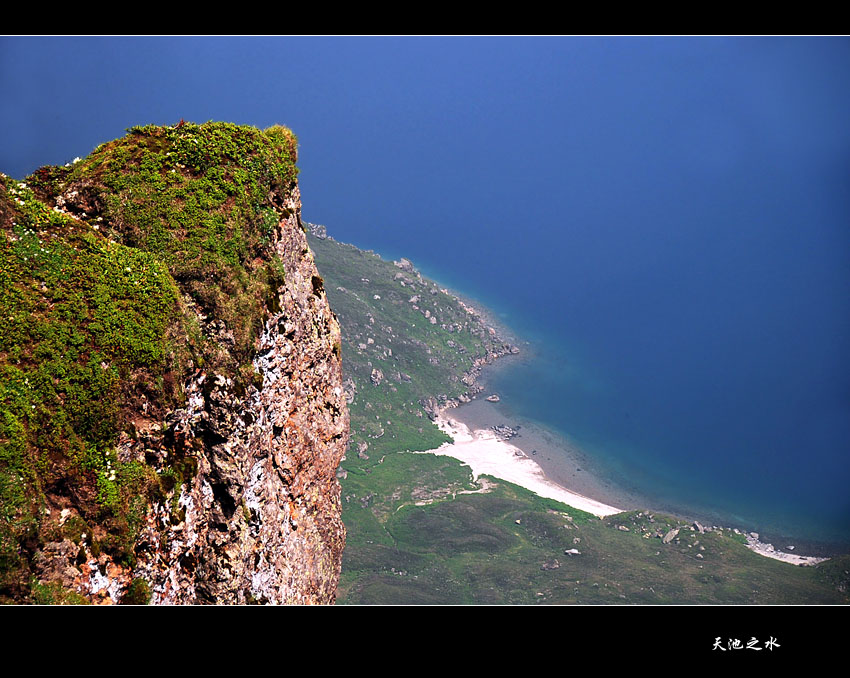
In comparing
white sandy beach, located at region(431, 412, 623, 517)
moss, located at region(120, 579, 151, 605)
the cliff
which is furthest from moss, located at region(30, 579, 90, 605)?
white sandy beach, located at region(431, 412, 623, 517)

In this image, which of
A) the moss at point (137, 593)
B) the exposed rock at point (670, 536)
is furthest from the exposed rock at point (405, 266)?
the moss at point (137, 593)

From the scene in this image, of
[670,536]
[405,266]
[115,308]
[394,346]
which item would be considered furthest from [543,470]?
[115,308]

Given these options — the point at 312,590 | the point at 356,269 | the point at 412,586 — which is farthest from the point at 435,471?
the point at 312,590

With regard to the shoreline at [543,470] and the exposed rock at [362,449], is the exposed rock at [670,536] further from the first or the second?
the exposed rock at [362,449]

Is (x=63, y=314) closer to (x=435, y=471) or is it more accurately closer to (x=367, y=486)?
(x=367, y=486)

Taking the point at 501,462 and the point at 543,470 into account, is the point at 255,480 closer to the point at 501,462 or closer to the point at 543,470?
the point at 501,462

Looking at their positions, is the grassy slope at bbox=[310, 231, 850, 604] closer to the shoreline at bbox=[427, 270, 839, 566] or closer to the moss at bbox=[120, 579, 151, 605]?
the shoreline at bbox=[427, 270, 839, 566]
